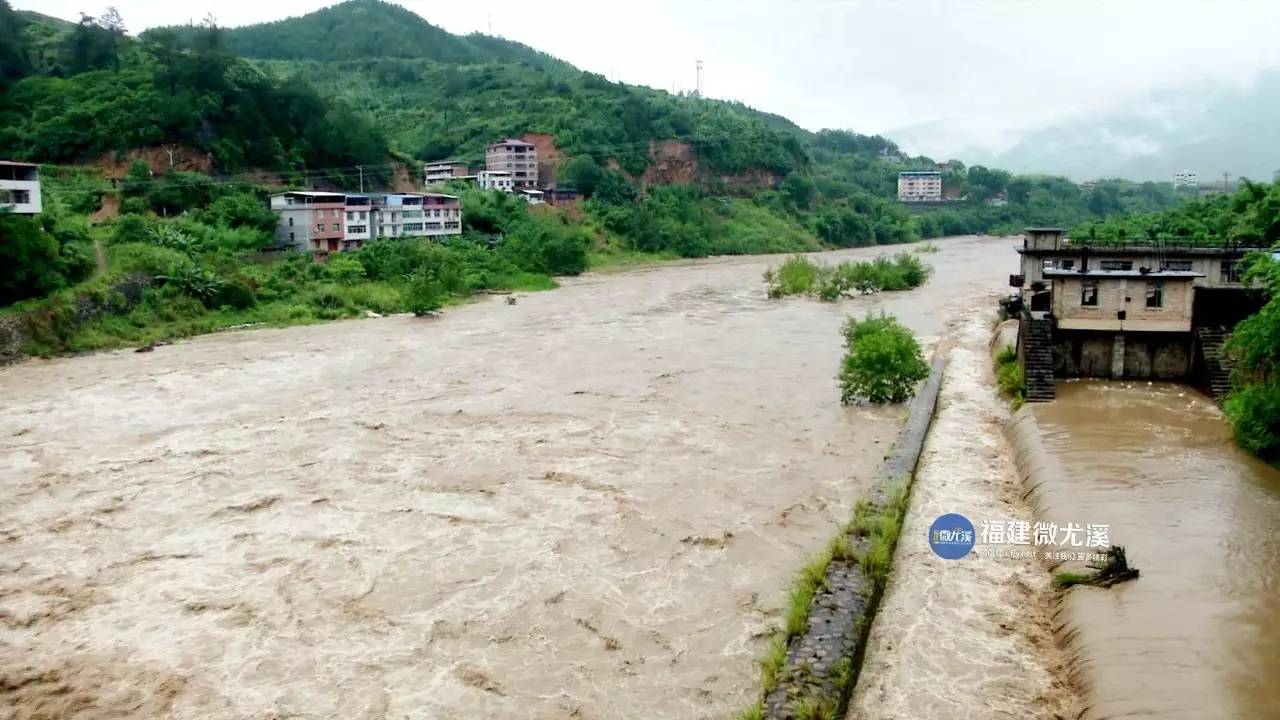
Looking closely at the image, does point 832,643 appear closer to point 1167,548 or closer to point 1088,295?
point 1167,548

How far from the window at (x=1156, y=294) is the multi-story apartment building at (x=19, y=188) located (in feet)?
95.3

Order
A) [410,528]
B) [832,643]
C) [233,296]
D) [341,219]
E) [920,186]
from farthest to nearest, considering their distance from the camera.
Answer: [920,186] < [341,219] < [233,296] < [410,528] < [832,643]

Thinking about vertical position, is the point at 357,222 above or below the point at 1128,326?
above

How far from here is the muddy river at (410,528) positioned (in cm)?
858

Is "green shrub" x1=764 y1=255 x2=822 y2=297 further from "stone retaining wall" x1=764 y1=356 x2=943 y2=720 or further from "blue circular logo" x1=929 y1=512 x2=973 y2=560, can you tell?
"stone retaining wall" x1=764 y1=356 x2=943 y2=720

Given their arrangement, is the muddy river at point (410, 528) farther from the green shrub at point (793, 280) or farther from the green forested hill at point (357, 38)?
the green forested hill at point (357, 38)

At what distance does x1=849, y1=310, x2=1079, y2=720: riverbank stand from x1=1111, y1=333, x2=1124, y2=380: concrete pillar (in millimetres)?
6118

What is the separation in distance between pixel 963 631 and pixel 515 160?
2312 inches

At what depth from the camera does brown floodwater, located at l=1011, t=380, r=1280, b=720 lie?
7742mm

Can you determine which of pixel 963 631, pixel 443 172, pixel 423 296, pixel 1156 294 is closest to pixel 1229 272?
pixel 1156 294

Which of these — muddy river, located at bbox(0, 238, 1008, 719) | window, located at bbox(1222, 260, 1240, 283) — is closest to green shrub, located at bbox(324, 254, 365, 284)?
muddy river, located at bbox(0, 238, 1008, 719)

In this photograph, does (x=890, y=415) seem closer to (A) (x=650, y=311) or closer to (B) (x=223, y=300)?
(A) (x=650, y=311)

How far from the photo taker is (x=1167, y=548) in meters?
10.4

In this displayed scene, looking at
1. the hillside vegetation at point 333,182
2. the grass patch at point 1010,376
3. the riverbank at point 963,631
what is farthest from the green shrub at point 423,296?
the riverbank at point 963,631
